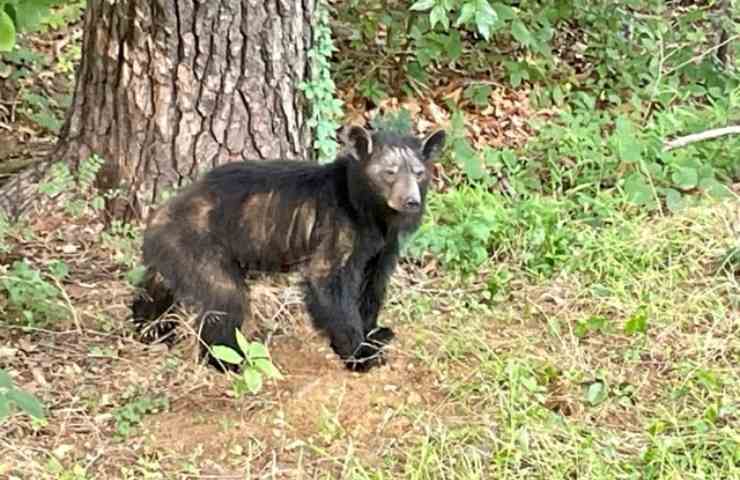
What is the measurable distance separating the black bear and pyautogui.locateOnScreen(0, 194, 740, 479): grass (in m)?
0.24

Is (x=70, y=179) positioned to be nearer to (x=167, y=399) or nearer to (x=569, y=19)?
(x=167, y=399)

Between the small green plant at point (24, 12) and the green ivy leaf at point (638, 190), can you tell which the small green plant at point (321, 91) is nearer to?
the green ivy leaf at point (638, 190)

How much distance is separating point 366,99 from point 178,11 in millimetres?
2312

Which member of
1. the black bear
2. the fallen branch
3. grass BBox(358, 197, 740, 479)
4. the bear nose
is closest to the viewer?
grass BBox(358, 197, 740, 479)

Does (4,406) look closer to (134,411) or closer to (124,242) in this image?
(134,411)

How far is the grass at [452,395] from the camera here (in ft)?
14.5

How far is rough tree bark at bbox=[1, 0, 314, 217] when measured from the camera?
617 centimetres

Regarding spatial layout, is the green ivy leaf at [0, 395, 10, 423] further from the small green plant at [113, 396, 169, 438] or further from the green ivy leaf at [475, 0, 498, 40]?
the green ivy leaf at [475, 0, 498, 40]

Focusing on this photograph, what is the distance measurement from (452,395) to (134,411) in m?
1.23

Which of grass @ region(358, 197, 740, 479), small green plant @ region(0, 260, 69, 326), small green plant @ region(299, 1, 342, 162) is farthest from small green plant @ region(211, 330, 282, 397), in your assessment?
small green plant @ region(299, 1, 342, 162)

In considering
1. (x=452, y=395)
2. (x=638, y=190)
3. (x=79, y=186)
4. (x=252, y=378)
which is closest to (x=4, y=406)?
(x=252, y=378)

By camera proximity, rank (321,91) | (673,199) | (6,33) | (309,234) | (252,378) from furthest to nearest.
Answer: (673,199) → (321,91) → (309,234) → (252,378) → (6,33)

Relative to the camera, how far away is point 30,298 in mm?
5570

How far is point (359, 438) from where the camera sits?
15.1 feet
